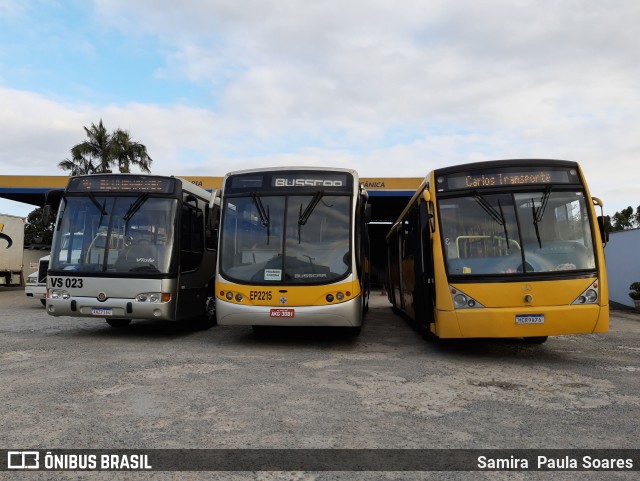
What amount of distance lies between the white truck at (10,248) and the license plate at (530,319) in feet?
73.8

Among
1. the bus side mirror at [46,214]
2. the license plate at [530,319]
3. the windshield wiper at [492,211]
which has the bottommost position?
the license plate at [530,319]

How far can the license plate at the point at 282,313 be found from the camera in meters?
8.18

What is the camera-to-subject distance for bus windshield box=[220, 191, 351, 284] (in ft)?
27.5

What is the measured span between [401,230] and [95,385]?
311 inches

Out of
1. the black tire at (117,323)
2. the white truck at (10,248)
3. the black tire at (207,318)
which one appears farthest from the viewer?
the white truck at (10,248)

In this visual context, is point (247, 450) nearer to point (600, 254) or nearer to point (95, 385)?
point (95, 385)

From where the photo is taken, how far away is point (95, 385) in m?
5.82

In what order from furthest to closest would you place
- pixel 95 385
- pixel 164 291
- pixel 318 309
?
pixel 164 291 → pixel 318 309 → pixel 95 385

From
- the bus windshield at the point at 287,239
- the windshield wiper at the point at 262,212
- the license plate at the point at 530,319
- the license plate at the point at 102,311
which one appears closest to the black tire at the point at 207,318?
the license plate at the point at 102,311

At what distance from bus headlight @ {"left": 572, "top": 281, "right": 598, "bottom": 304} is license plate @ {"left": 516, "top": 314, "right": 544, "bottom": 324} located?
20.5 inches

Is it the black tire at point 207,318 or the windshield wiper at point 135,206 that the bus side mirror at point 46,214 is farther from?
the black tire at point 207,318

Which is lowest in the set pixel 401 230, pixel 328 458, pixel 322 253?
pixel 328 458

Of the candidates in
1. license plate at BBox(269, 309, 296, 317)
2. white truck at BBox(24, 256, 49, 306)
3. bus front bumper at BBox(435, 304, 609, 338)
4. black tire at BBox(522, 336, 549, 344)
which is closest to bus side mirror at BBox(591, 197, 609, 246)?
→ bus front bumper at BBox(435, 304, 609, 338)

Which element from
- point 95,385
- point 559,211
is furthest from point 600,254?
point 95,385
